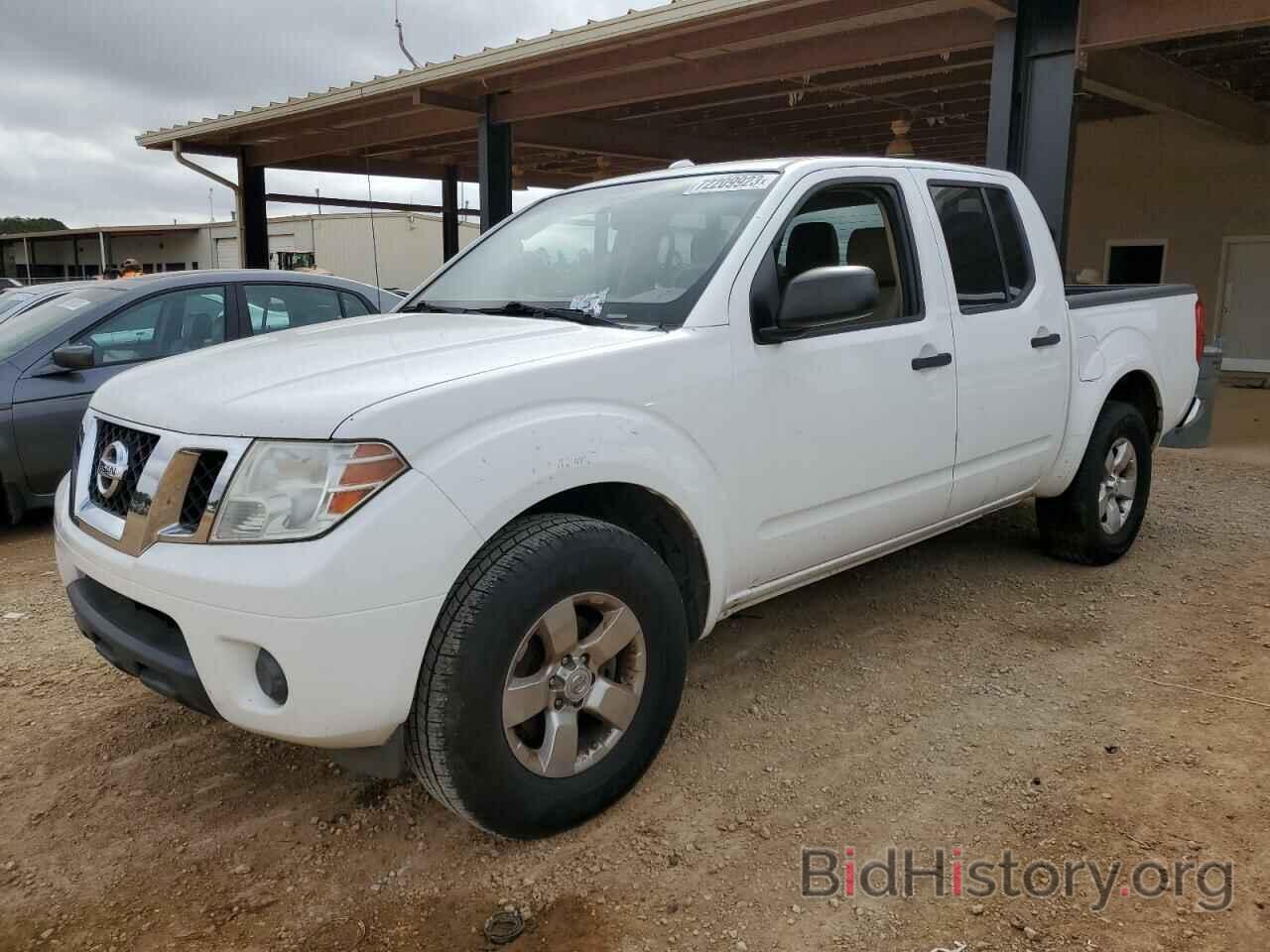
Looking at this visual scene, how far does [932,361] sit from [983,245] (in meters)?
0.84

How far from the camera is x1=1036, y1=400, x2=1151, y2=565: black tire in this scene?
4.66m

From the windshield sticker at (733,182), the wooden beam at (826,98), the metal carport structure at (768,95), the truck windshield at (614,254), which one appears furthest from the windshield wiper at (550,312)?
the wooden beam at (826,98)

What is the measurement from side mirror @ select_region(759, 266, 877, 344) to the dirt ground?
53.1 inches

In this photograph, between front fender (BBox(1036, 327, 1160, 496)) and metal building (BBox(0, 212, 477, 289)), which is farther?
metal building (BBox(0, 212, 477, 289))

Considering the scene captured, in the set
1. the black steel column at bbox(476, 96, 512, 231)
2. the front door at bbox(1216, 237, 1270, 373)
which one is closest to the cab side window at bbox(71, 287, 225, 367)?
the black steel column at bbox(476, 96, 512, 231)

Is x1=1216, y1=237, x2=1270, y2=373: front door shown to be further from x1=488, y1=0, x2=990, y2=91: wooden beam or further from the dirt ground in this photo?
the dirt ground

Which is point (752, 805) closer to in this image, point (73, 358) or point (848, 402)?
point (848, 402)

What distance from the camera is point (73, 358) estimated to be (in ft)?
18.2

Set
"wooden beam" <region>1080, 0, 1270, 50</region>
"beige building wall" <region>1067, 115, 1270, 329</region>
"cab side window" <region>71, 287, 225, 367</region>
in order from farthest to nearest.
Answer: "beige building wall" <region>1067, 115, 1270, 329</region>, "wooden beam" <region>1080, 0, 1270, 50</region>, "cab side window" <region>71, 287, 225, 367</region>

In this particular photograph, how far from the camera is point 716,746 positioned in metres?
3.14

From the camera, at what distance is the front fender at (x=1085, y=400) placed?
4484 millimetres

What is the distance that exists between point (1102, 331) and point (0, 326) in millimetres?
6460

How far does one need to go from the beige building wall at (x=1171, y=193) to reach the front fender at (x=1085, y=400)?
9.30m

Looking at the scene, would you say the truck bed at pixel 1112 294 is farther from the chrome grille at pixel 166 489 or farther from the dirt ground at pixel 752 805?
the chrome grille at pixel 166 489
